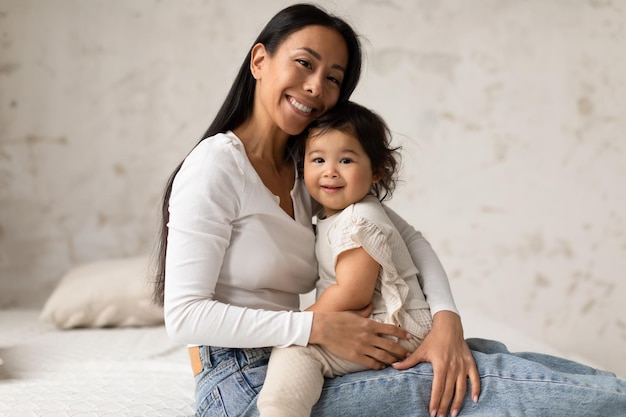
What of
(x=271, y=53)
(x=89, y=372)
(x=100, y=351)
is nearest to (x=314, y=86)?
(x=271, y=53)

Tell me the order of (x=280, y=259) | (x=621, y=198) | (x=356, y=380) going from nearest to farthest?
(x=356, y=380)
(x=280, y=259)
(x=621, y=198)

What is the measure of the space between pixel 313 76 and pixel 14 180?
2.29m

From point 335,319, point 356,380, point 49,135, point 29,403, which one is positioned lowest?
point 29,403

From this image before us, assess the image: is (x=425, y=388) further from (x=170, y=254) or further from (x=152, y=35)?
(x=152, y=35)

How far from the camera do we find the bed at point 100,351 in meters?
1.69

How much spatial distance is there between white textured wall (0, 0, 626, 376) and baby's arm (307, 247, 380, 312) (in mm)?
2026

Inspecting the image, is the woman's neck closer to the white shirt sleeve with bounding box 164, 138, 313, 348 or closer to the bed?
the white shirt sleeve with bounding box 164, 138, 313, 348

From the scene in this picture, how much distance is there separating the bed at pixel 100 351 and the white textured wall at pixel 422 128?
2.03 ft

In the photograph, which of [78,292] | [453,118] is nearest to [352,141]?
[78,292]

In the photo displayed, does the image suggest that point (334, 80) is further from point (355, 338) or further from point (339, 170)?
point (355, 338)

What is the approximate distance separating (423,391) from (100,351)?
1345 mm

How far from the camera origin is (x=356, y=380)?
1.48m

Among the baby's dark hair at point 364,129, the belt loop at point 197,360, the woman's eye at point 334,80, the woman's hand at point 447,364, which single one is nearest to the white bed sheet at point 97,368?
the belt loop at point 197,360

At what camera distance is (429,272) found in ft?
5.85
